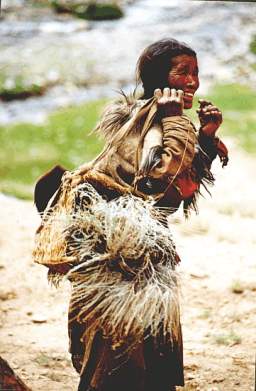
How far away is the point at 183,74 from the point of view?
87.4 inches

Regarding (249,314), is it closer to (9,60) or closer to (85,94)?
(85,94)

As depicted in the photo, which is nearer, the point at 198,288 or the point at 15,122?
the point at 198,288

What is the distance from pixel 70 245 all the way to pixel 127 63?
6759 mm

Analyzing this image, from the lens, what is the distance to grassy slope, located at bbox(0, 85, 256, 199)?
646 centimetres

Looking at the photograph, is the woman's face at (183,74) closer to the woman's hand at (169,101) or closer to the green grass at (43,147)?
the woman's hand at (169,101)

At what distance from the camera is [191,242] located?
5113 mm

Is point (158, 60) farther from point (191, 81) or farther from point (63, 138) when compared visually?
point (63, 138)

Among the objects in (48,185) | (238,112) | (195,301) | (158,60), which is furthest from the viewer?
(238,112)

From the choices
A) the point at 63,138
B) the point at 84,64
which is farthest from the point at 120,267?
the point at 84,64

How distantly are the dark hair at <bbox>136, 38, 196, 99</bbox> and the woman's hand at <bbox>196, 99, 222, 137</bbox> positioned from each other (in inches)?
5.1

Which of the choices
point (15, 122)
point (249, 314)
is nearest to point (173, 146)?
point (249, 314)

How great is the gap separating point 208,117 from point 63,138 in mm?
4978

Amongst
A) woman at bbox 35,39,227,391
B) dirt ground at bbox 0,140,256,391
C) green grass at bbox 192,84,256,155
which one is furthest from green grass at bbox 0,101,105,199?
woman at bbox 35,39,227,391

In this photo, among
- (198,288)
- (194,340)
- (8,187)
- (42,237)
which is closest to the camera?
(42,237)
